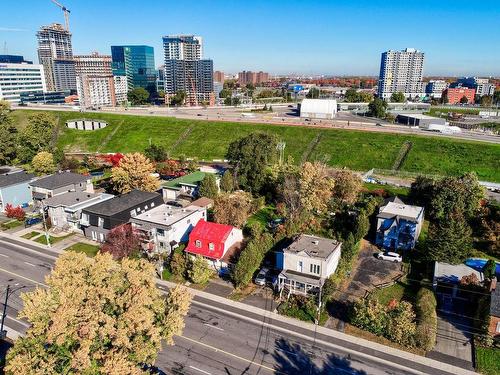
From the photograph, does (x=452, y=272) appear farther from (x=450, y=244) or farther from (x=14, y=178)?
(x=14, y=178)

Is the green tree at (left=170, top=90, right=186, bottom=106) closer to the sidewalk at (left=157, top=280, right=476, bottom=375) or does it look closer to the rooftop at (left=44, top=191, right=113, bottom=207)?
the rooftop at (left=44, top=191, right=113, bottom=207)

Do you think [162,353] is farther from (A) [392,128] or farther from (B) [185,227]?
(A) [392,128]

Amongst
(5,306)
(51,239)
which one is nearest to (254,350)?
(5,306)

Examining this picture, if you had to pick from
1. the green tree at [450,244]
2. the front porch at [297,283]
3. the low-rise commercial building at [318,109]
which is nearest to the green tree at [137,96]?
the low-rise commercial building at [318,109]

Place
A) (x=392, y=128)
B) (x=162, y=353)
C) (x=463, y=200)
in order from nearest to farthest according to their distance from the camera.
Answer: (x=162, y=353) → (x=463, y=200) → (x=392, y=128)

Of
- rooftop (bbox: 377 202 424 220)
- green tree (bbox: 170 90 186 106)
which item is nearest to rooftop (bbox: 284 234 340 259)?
rooftop (bbox: 377 202 424 220)

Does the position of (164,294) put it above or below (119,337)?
below

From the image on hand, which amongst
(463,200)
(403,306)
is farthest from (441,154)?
(403,306)

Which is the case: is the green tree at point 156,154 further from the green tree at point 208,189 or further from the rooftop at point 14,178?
the green tree at point 208,189
